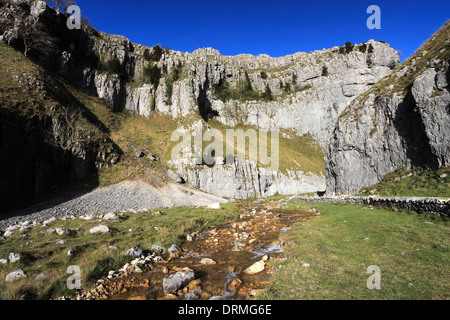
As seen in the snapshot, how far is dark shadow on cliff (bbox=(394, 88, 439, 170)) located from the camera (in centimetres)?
2131

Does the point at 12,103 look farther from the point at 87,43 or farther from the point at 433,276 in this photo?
the point at 87,43

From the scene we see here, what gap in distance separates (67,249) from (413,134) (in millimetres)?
37599

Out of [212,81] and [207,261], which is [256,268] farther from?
[212,81]

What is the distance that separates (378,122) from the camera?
30.0 m

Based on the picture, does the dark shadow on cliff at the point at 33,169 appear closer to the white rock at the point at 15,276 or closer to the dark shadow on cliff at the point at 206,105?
the white rock at the point at 15,276

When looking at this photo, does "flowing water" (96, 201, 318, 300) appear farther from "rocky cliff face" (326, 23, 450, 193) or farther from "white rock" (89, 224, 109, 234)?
"rocky cliff face" (326, 23, 450, 193)

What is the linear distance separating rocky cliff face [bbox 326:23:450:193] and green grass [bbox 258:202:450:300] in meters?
15.2

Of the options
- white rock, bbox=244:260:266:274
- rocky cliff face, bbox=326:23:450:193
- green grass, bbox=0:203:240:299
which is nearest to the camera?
green grass, bbox=0:203:240:299

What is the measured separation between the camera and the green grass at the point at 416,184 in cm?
1645

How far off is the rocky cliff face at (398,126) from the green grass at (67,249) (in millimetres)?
28070

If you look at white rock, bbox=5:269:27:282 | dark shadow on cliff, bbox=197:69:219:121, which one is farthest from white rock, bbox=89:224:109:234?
dark shadow on cliff, bbox=197:69:219:121

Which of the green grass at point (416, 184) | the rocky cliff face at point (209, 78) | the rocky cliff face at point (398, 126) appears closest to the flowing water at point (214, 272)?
the green grass at point (416, 184)

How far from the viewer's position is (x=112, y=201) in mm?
31469

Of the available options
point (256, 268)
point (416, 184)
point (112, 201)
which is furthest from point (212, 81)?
point (256, 268)
